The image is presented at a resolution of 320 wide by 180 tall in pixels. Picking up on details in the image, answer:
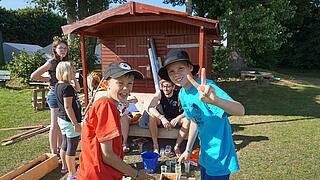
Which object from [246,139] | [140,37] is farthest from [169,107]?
[140,37]

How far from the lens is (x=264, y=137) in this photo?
5.69 m

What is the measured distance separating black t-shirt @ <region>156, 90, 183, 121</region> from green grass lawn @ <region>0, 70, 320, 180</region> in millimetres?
1109

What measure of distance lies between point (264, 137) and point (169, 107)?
2.78 meters

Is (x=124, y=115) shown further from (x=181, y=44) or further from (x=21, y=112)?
(x=21, y=112)

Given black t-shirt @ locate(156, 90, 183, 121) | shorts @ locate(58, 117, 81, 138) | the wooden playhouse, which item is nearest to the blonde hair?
shorts @ locate(58, 117, 81, 138)

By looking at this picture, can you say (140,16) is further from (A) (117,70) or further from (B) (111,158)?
(B) (111,158)

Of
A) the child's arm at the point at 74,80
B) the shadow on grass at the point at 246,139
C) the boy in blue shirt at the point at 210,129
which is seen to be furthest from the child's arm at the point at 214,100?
the shadow on grass at the point at 246,139

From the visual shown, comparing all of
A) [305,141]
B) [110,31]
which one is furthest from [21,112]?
[305,141]

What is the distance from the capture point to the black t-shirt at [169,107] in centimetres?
Result: 488

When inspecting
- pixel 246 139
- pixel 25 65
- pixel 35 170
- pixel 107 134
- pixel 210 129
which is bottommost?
pixel 246 139

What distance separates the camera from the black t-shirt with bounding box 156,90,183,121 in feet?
16.0

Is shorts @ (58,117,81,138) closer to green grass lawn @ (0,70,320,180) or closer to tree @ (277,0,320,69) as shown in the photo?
green grass lawn @ (0,70,320,180)

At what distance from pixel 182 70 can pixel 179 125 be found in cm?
296

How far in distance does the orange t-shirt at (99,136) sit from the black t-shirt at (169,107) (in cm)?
311
